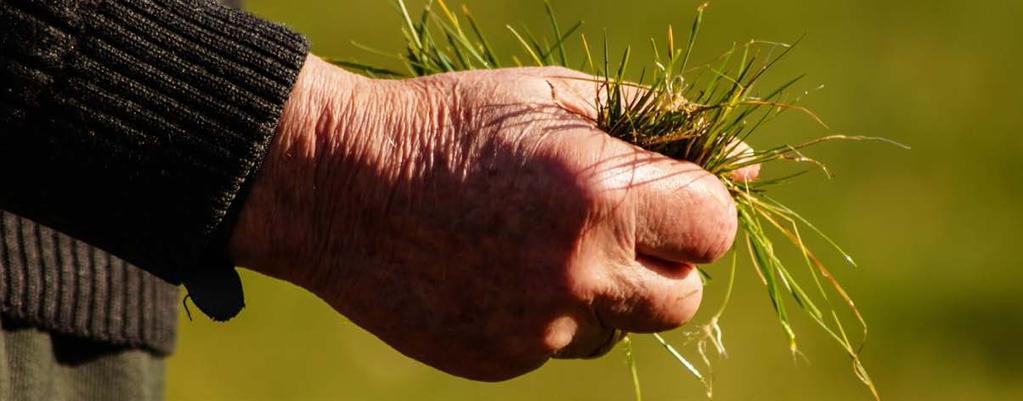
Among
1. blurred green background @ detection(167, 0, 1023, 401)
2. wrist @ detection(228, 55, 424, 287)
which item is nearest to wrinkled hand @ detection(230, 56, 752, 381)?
wrist @ detection(228, 55, 424, 287)

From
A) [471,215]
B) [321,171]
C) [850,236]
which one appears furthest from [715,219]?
[850,236]

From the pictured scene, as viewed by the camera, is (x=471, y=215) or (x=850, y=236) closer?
(x=471, y=215)

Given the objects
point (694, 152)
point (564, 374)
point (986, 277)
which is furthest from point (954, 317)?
point (694, 152)

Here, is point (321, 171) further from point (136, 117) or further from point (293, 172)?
point (136, 117)

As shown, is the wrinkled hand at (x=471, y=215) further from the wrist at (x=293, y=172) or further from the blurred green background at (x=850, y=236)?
the blurred green background at (x=850, y=236)

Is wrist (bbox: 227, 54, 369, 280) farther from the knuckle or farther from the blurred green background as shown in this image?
the blurred green background

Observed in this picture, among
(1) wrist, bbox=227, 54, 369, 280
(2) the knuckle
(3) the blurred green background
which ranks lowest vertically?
(3) the blurred green background
